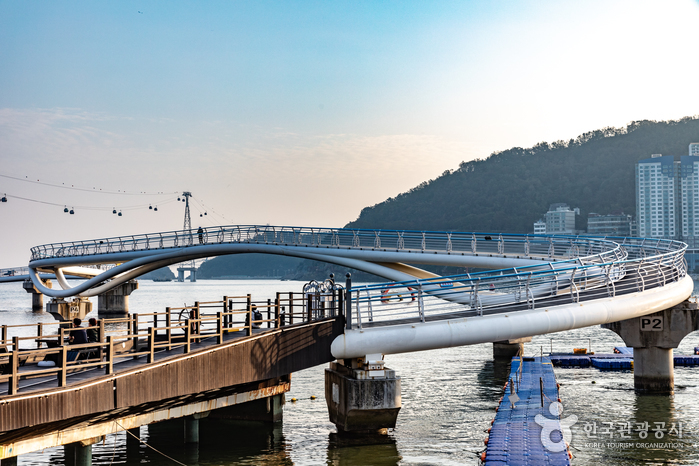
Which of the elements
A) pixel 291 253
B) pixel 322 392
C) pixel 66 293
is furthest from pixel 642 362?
pixel 66 293

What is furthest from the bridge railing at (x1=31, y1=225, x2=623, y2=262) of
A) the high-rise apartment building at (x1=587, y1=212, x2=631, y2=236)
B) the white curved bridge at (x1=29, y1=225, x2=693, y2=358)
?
the high-rise apartment building at (x1=587, y1=212, x2=631, y2=236)

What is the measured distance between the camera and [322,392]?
3294 centimetres

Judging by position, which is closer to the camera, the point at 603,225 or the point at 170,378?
the point at 170,378

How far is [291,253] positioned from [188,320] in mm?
33851

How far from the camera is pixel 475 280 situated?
22266 millimetres

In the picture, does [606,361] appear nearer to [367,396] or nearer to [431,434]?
[431,434]

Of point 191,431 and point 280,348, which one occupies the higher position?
point 280,348

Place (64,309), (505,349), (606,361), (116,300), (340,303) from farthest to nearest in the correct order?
(116,300) < (64,309) < (505,349) < (606,361) < (340,303)

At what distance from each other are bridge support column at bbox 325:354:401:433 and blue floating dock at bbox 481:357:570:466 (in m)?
3.06

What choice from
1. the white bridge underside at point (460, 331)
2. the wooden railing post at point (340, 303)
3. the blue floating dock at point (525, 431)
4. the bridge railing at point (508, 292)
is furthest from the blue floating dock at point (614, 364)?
the wooden railing post at point (340, 303)

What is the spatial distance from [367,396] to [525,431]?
460cm

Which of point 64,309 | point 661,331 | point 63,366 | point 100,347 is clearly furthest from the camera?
point 64,309

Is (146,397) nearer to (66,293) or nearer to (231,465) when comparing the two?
(231,465)

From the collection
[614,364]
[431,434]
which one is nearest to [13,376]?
[431,434]
